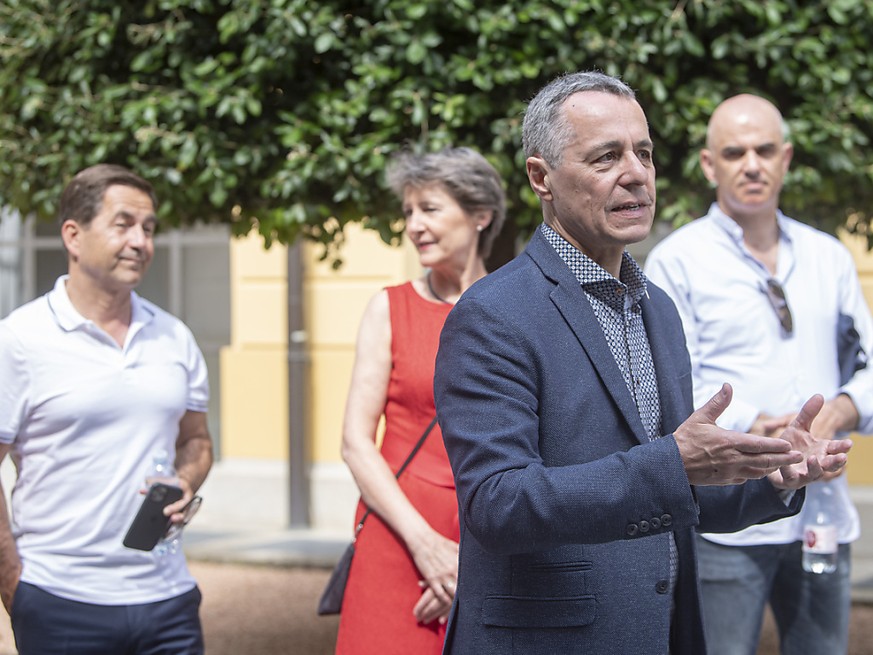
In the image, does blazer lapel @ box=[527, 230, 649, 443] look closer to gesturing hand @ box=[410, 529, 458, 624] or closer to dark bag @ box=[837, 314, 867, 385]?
gesturing hand @ box=[410, 529, 458, 624]

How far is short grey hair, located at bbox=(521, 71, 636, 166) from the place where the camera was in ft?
7.50

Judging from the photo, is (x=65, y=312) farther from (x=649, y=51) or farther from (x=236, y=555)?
(x=236, y=555)

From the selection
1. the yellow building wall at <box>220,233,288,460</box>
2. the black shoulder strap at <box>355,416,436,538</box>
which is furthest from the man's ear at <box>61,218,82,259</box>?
the yellow building wall at <box>220,233,288,460</box>

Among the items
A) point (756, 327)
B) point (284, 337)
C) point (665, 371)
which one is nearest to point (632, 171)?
point (665, 371)

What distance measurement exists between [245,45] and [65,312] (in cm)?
128

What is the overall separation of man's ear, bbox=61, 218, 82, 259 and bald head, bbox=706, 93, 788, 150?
6.56ft

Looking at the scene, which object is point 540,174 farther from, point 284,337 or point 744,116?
point 284,337

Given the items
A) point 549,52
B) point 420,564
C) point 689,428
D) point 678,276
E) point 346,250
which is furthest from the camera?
point 346,250

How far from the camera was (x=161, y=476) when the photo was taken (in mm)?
3475

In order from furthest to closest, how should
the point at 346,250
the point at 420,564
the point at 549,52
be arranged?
1. the point at 346,250
2. the point at 549,52
3. the point at 420,564

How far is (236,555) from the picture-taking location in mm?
8719

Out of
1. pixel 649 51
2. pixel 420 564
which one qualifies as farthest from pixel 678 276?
pixel 420 564

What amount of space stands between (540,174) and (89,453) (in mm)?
1695

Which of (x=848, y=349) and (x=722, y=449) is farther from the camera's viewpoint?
(x=848, y=349)
